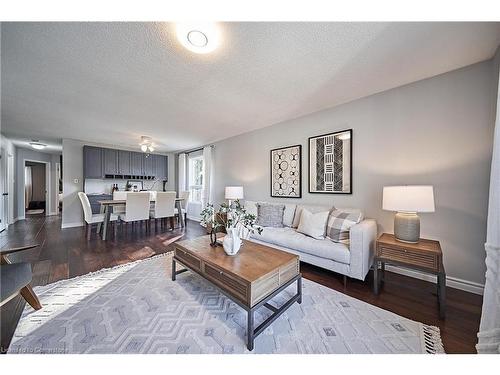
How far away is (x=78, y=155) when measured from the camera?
498 centimetres

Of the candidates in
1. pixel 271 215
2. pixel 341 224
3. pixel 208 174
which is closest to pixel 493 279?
pixel 341 224

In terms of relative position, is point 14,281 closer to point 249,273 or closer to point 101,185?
point 249,273

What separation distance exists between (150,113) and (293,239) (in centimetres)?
298

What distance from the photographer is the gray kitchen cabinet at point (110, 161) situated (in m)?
5.20

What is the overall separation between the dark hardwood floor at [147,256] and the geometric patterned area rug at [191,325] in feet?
0.37

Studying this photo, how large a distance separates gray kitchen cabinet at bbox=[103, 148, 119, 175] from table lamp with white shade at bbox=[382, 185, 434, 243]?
253 inches

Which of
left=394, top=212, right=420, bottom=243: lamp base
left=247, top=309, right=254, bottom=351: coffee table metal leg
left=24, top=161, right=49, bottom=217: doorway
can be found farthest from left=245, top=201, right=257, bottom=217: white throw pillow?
left=24, top=161, right=49, bottom=217: doorway

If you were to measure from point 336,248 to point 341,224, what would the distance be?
32 centimetres

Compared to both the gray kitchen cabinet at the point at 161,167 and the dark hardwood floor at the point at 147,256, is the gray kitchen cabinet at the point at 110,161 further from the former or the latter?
the dark hardwood floor at the point at 147,256

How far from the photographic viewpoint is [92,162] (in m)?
4.98

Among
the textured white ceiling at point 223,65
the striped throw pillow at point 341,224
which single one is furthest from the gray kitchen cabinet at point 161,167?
the striped throw pillow at point 341,224

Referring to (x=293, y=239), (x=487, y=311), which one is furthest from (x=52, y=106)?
(x=487, y=311)

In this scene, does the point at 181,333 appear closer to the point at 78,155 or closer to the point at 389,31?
the point at 389,31
